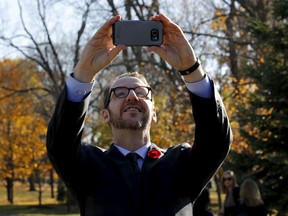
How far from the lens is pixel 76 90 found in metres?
3.09

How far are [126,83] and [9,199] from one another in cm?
3969

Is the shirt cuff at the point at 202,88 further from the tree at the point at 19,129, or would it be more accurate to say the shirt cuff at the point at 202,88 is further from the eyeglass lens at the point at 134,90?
the tree at the point at 19,129

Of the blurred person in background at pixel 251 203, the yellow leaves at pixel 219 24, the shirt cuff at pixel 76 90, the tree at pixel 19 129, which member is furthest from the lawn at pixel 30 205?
the shirt cuff at pixel 76 90

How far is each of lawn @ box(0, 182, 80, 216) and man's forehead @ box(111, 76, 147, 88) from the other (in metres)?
23.9

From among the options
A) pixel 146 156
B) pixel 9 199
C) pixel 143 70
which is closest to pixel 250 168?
pixel 146 156

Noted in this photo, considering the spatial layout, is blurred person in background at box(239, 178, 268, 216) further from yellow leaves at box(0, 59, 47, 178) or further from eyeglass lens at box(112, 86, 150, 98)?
yellow leaves at box(0, 59, 47, 178)

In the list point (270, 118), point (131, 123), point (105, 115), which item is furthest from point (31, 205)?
point (131, 123)

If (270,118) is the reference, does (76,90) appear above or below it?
below

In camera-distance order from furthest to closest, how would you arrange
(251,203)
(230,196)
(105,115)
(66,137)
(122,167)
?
1. (230,196)
2. (251,203)
3. (105,115)
4. (122,167)
5. (66,137)

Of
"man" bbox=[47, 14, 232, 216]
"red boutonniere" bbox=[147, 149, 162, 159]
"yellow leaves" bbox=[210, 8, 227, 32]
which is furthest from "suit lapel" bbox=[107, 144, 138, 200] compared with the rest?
"yellow leaves" bbox=[210, 8, 227, 32]

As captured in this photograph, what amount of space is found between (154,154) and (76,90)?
0.56m

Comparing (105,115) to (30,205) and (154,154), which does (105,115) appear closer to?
(154,154)

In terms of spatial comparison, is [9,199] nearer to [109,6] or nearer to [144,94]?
[109,6]

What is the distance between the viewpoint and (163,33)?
125 inches
